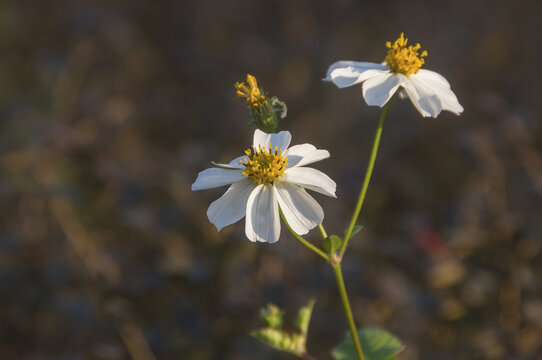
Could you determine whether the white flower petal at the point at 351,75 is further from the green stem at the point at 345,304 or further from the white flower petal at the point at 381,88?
the green stem at the point at 345,304

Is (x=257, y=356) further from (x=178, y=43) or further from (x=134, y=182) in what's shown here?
(x=178, y=43)

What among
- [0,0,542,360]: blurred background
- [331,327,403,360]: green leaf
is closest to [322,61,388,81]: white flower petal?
[331,327,403,360]: green leaf

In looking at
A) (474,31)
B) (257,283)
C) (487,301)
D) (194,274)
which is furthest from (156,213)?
(474,31)

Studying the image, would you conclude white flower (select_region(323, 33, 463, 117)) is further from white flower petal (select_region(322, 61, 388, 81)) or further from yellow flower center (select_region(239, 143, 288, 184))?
yellow flower center (select_region(239, 143, 288, 184))

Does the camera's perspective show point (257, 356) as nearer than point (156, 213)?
Yes

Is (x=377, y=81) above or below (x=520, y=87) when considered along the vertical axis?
below

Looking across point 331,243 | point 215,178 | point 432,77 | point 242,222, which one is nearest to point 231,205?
point 215,178

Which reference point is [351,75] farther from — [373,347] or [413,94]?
[373,347]
